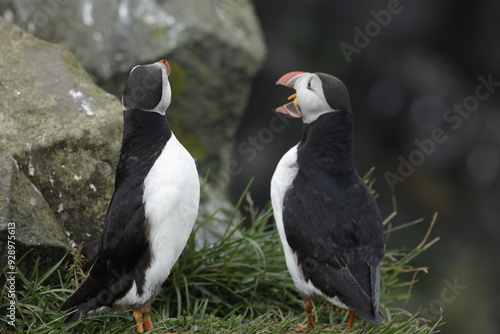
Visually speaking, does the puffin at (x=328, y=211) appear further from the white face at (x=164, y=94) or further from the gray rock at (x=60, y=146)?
the gray rock at (x=60, y=146)

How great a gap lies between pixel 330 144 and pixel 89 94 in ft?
5.26

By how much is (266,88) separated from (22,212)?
6.16 m

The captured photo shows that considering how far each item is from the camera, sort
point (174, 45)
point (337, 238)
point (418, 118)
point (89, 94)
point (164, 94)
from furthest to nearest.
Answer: point (418, 118), point (174, 45), point (89, 94), point (337, 238), point (164, 94)

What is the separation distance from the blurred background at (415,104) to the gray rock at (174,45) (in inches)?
98.7

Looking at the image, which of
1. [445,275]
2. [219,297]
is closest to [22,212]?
[219,297]

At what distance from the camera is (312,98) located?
3.99 metres

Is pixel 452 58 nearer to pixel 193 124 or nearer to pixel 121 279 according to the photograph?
pixel 193 124

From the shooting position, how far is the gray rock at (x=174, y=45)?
6352 mm

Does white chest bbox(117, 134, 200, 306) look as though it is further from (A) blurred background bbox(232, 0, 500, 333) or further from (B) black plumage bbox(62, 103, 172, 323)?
(A) blurred background bbox(232, 0, 500, 333)

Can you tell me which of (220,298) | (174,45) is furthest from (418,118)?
(220,298)

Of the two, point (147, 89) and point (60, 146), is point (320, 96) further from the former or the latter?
point (60, 146)

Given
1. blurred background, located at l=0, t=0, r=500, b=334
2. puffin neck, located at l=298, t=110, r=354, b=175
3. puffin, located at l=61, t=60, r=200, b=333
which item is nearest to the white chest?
puffin, located at l=61, t=60, r=200, b=333

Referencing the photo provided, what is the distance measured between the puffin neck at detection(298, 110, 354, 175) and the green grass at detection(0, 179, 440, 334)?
2.80 ft

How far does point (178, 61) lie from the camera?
6496mm
